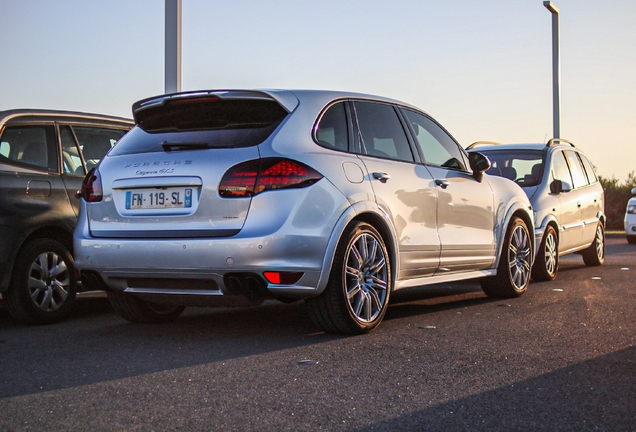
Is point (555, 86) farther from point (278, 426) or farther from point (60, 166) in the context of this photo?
point (278, 426)

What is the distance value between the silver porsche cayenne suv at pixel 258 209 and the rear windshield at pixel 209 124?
1cm

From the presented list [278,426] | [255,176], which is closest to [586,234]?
[255,176]

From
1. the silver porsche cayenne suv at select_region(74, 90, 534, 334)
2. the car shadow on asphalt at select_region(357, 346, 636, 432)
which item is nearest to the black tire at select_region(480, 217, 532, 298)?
the silver porsche cayenne suv at select_region(74, 90, 534, 334)

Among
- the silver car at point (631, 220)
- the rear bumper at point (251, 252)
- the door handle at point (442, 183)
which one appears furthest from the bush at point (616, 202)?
the rear bumper at point (251, 252)

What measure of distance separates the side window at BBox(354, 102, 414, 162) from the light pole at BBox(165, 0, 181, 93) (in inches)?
150

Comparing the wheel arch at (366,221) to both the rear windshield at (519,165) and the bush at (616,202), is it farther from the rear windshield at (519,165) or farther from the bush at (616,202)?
the bush at (616,202)

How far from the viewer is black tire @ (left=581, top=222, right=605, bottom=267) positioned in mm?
12648

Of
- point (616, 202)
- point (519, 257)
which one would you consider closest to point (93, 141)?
point (519, 257)

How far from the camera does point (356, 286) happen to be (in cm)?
609

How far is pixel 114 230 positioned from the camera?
19.7 ft

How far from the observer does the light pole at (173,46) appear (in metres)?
10.2

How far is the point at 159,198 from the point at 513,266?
4079 mm

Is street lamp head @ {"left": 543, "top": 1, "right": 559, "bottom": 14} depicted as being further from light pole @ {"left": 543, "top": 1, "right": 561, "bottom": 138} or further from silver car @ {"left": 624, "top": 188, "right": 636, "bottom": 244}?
silver car @ {"left": 624, "top": 188, "right": 636, "bottom": 244}

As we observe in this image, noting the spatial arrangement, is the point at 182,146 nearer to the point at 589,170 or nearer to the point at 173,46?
the point at 173,46
